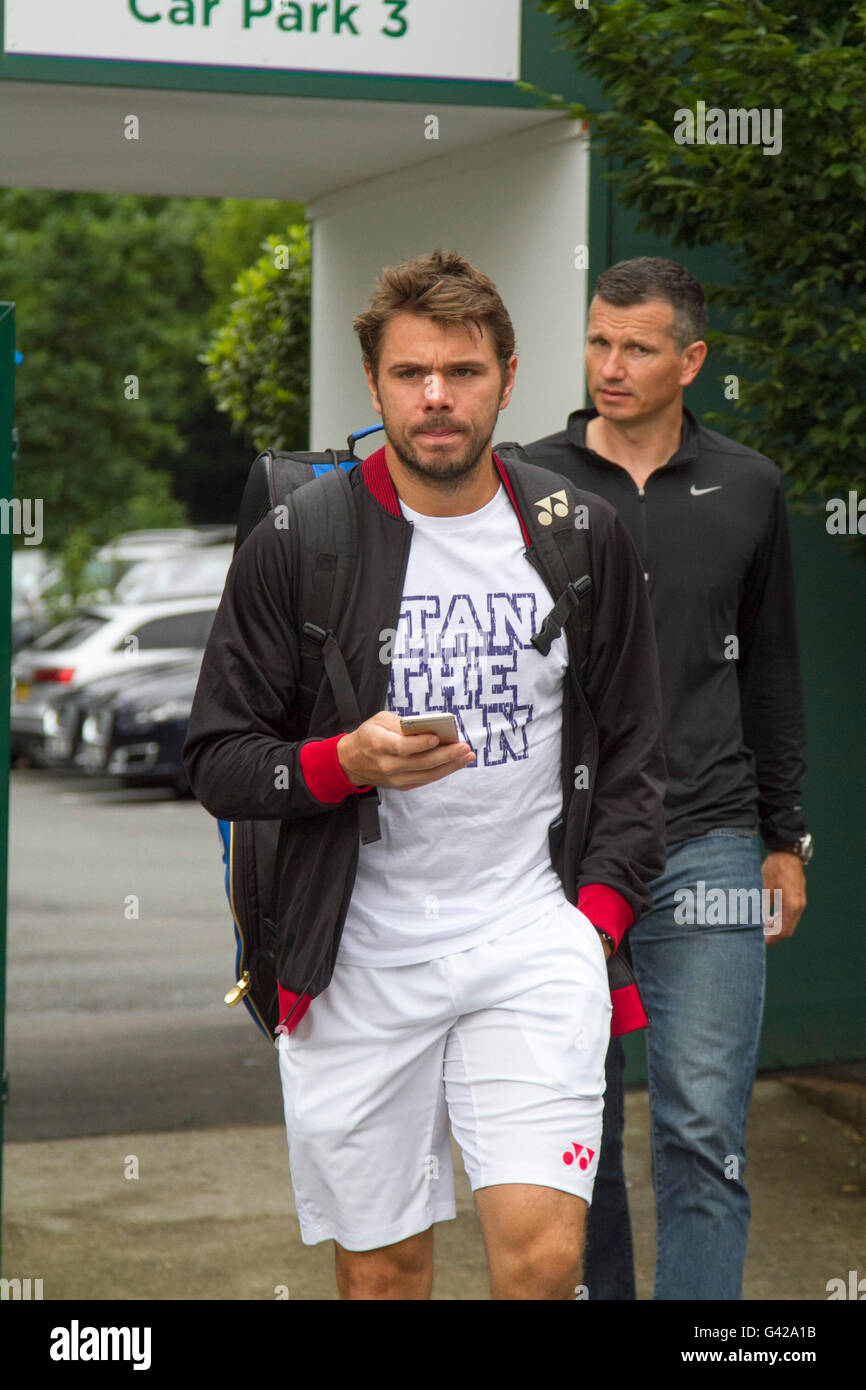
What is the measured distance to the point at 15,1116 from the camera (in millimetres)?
6625

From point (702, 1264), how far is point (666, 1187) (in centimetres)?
17

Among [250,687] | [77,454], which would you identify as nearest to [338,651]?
[250,687]

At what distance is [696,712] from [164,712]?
41.5 ft

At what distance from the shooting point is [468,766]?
3.15 metres

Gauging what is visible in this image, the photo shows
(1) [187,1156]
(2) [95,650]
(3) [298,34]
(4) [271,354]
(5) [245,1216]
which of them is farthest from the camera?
(2) [95,650]

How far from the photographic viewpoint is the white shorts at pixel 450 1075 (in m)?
3.16

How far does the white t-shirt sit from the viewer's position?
3131 mm

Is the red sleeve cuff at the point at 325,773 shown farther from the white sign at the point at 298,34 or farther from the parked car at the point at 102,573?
the parked car at the point at 102,573

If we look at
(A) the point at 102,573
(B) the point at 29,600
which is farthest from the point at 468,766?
(B) the point at 29,600

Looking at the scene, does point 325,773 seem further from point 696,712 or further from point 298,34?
point 298,34

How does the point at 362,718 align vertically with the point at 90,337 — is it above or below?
below

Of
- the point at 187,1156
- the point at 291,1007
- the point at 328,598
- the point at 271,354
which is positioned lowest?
the point at 187,1156

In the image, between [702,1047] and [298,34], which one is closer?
[702,1047]

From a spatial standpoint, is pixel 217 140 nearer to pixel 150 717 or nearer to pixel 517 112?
pixel 517 112
